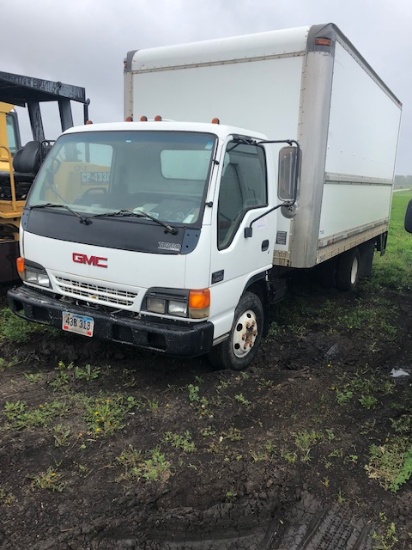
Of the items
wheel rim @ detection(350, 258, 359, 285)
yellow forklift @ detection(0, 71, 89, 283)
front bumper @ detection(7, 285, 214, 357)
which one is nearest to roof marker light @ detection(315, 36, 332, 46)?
yellow forklift @ detection(0, 71, 89, 283)

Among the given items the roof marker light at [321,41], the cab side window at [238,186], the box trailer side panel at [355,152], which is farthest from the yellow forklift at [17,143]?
the box trailer side panel at [355,152]

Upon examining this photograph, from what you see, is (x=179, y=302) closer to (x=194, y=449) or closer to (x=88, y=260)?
(x=88, y=260)

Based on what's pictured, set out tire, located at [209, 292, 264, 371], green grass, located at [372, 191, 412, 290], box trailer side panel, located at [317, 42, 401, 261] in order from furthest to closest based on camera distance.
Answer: green grass, located at [372, 191, 412, 290] → box trailer side panel, located at [317, 42, 401, 261] → tire, located at [209, 292, 264, 371]

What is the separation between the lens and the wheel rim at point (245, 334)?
14.7ft

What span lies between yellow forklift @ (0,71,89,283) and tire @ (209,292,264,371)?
262 centimetres

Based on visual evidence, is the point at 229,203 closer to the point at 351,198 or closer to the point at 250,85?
the point at 250,85

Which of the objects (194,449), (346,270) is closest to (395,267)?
(346,270)

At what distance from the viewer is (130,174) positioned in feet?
13.7

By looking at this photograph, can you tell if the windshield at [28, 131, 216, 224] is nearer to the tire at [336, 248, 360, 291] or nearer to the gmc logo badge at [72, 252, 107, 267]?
the gmc logo badge at [72, 252, 107, 267]

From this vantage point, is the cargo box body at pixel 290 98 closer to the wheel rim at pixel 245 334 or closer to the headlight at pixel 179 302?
the wheel rim at pixel 245 334

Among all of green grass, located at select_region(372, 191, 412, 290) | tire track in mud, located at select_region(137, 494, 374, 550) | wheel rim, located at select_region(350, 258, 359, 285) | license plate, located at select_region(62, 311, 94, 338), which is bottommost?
green grass, located at select_region(372, 191, 412, 290)

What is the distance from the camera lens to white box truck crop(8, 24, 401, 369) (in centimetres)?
377

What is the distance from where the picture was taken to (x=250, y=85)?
5.06m

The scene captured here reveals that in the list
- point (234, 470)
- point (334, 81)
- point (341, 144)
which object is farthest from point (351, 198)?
point (234, 470)
